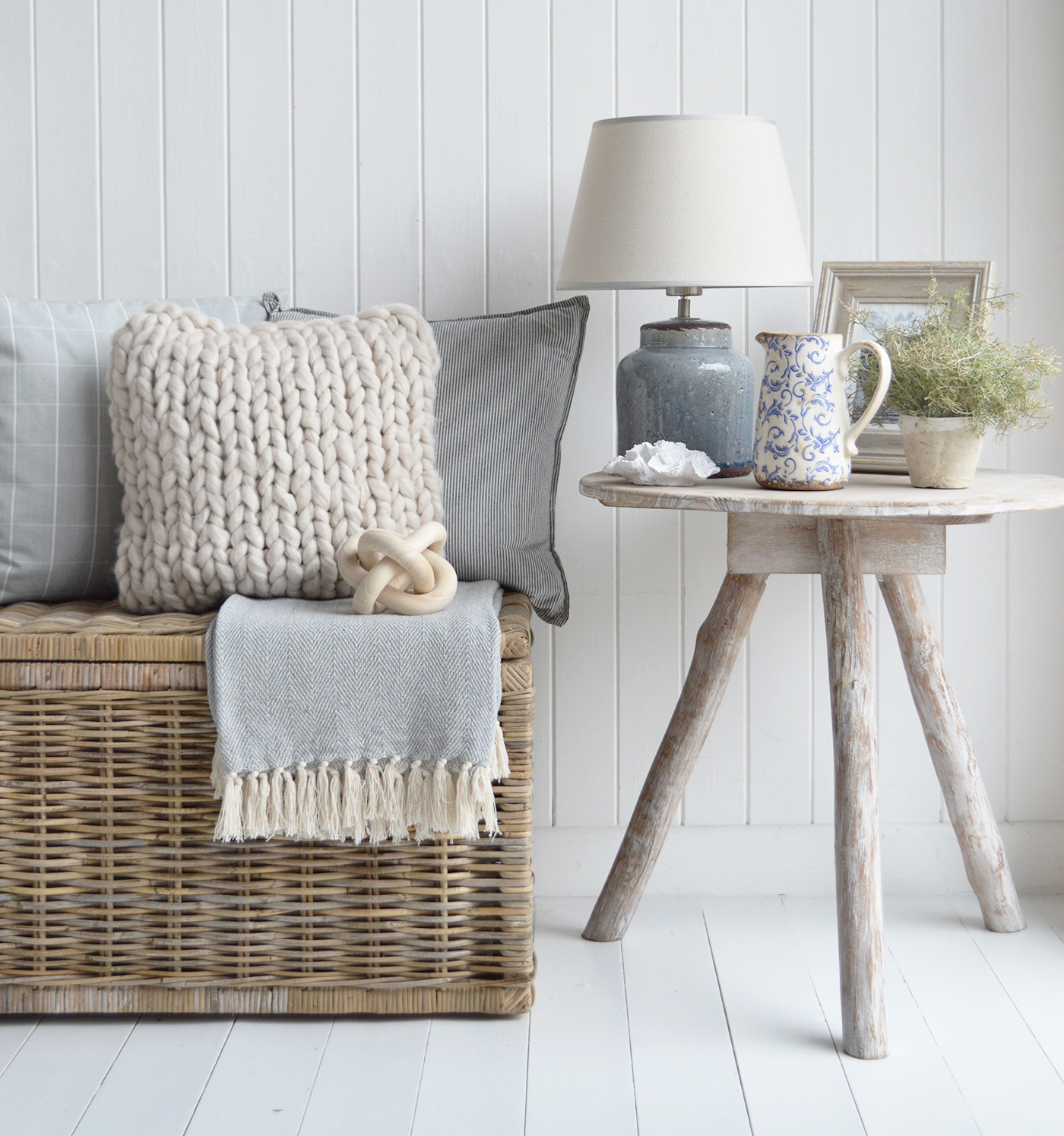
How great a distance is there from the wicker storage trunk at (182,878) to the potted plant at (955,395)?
57 cm

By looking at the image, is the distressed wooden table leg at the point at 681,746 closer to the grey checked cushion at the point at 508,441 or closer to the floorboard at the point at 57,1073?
the grey checked cushion at the point at 508,441

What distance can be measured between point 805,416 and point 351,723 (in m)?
0.68

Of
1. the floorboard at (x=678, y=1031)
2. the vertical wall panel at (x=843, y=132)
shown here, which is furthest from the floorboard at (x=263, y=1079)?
the vertical wall panel at (x=843, y=132)

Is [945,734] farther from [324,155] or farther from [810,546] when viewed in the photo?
[324,155]

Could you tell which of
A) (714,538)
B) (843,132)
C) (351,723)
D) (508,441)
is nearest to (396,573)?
(351,723)

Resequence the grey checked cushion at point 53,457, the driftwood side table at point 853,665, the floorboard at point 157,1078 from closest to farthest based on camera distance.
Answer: the floorboard at point 157,1078 → the driftwood side table at point 853,665 → the grey checked cushion at point 53,457

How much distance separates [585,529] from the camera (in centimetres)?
194

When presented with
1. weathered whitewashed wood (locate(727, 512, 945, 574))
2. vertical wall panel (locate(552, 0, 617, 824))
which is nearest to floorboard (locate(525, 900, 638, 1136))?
vertical wall panel (locate(552, 0, 617, 824))

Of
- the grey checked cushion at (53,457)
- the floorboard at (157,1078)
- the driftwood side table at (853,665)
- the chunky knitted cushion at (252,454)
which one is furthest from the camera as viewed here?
the grey checked cushion at (53,457)

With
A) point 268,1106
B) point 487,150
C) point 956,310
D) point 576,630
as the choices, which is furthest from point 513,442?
point 268,1106

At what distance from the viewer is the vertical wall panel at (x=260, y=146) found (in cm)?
185

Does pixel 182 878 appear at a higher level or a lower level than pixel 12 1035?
higher

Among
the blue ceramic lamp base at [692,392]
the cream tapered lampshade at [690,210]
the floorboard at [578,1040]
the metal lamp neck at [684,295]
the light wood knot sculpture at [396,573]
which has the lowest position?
the floorboard at [578,1040]

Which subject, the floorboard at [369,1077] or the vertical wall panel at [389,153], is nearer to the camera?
the floorboard at [369,1077]
